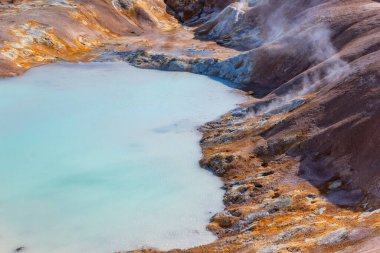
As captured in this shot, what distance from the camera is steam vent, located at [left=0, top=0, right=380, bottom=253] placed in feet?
106

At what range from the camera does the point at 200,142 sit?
163 feet

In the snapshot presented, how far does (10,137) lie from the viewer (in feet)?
156

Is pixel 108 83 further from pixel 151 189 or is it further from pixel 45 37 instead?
pixel 151 189

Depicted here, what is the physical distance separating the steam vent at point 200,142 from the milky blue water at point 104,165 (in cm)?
15

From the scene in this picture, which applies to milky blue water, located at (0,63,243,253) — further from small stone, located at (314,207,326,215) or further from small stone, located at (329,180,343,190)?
small stone, located at (329,180,343,190)

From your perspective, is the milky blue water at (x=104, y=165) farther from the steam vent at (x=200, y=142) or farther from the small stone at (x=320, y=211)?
the small stone at (x=320, y=211)

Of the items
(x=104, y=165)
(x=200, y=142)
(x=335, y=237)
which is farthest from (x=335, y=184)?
(x=104, y=165)

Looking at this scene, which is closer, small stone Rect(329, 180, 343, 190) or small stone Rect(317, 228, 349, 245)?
small stone Rect(317, 228, 349, 245)

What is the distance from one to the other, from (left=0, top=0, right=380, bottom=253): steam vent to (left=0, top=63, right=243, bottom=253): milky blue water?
0.15m

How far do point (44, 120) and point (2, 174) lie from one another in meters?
13.5

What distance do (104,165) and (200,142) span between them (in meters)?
11.6

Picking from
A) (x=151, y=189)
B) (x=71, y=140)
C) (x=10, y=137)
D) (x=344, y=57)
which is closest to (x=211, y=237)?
(x=151, y=189)

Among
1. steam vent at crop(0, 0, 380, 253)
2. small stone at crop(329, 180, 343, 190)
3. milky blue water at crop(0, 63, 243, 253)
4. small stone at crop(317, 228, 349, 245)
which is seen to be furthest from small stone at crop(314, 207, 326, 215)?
milky blue water at crop(0, 63, 243, 253)

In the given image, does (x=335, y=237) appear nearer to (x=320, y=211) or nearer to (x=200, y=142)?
(x=320, y=211)
